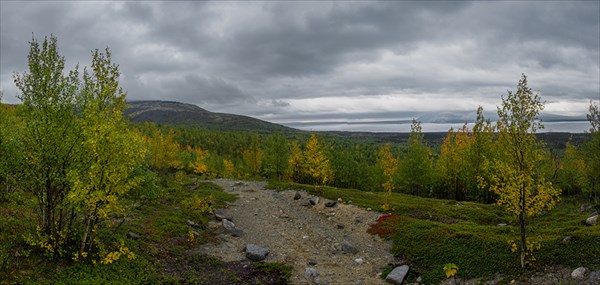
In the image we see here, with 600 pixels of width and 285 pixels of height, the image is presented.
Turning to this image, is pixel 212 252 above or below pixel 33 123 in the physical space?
below

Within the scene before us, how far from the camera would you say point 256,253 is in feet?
69.3

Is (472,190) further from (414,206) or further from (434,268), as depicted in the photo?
(434,268)

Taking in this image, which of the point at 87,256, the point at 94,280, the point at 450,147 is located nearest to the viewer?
the point at 94,280

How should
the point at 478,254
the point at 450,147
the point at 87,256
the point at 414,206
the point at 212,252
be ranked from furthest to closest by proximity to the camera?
the point at 450,147 < the point at 414,206 < the point at 212,252 < the point at 478,254 < the point at 87,256

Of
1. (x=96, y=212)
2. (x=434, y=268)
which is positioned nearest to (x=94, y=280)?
(x=96, y=212)

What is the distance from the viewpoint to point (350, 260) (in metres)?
21.8

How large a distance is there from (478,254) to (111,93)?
21.2 m

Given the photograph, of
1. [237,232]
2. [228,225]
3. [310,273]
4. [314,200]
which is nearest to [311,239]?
[237,232]

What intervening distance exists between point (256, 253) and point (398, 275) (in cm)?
873

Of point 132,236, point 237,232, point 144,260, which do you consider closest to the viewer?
point 144,260

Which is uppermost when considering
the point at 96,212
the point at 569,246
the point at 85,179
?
the point at 85,179

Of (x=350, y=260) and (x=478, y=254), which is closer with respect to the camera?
(x=478, y=254)

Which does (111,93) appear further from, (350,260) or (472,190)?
(472,190)

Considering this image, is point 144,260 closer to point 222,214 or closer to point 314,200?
point 222,214
